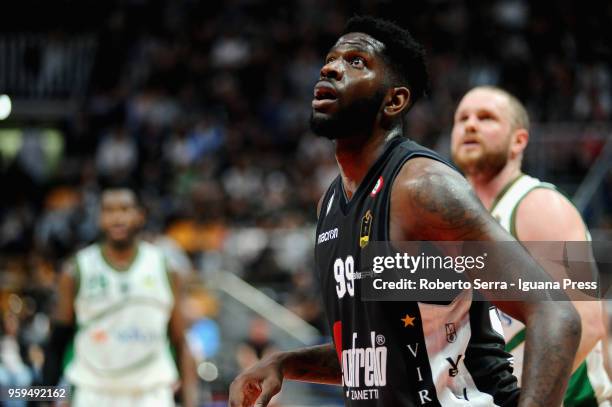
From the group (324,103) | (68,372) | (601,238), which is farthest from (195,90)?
(324,103)

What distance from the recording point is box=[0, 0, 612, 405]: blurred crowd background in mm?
12266

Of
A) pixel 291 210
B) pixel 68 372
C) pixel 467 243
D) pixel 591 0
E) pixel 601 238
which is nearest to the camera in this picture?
pixel 467 243

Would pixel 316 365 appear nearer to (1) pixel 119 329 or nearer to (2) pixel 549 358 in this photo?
(2) pixel 549 358

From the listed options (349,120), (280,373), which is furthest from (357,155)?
(280,373)

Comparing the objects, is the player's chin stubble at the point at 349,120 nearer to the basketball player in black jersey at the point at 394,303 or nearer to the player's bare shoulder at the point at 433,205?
the basketball player in black jersey at the point at 394,303

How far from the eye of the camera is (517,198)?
16.6 ft

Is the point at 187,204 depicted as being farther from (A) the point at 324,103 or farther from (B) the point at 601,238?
(A) the point at 324,103

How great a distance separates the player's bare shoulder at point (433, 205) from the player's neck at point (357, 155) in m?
0.36

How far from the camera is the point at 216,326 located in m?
12.2

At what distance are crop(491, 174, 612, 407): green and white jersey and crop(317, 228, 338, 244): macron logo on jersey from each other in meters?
1.31

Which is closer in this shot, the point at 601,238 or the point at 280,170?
the point at 601,238

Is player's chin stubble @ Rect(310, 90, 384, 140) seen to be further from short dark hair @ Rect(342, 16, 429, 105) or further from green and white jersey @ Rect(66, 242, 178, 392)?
green and white jersey @ Rect(66, 242, 178, 392)

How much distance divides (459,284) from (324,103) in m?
0.84

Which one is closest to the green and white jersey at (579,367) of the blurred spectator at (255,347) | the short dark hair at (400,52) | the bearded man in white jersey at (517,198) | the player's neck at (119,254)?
the bearded man in white jersey at (517,198)
